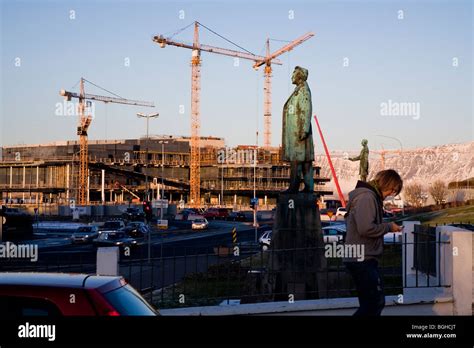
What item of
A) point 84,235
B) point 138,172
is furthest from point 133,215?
point 138,172

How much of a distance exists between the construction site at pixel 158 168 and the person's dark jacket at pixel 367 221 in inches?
4634

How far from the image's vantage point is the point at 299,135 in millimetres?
17141

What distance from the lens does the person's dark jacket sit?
8.56 m

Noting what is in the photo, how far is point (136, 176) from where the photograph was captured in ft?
458

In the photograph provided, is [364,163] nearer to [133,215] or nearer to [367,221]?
[133,215]

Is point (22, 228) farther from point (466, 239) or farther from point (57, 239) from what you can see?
point (466, 239)

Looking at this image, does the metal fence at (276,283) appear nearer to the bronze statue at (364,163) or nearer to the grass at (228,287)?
the grass at (228,287)

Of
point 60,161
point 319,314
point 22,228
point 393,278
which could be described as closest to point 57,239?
point 22,228

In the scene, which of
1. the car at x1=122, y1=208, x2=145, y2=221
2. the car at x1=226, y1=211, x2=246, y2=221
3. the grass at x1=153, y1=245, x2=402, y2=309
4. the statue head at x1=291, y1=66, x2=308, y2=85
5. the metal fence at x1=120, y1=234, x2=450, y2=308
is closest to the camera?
the metal fence at x1=120, y1=234, x2=450, y2=308

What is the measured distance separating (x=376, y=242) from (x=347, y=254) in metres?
0.39

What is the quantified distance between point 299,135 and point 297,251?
2.63 metres

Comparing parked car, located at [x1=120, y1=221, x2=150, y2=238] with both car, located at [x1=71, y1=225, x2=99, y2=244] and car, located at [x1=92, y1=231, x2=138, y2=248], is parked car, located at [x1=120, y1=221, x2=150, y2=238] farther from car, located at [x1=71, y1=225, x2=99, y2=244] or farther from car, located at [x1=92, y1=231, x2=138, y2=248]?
car, located at [x1=92, y1=231, x2=138, y2=248]

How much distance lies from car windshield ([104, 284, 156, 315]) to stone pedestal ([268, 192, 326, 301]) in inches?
324

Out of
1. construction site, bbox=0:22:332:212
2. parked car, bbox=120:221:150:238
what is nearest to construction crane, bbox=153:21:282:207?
construction site, bbox=0:22:332:212
